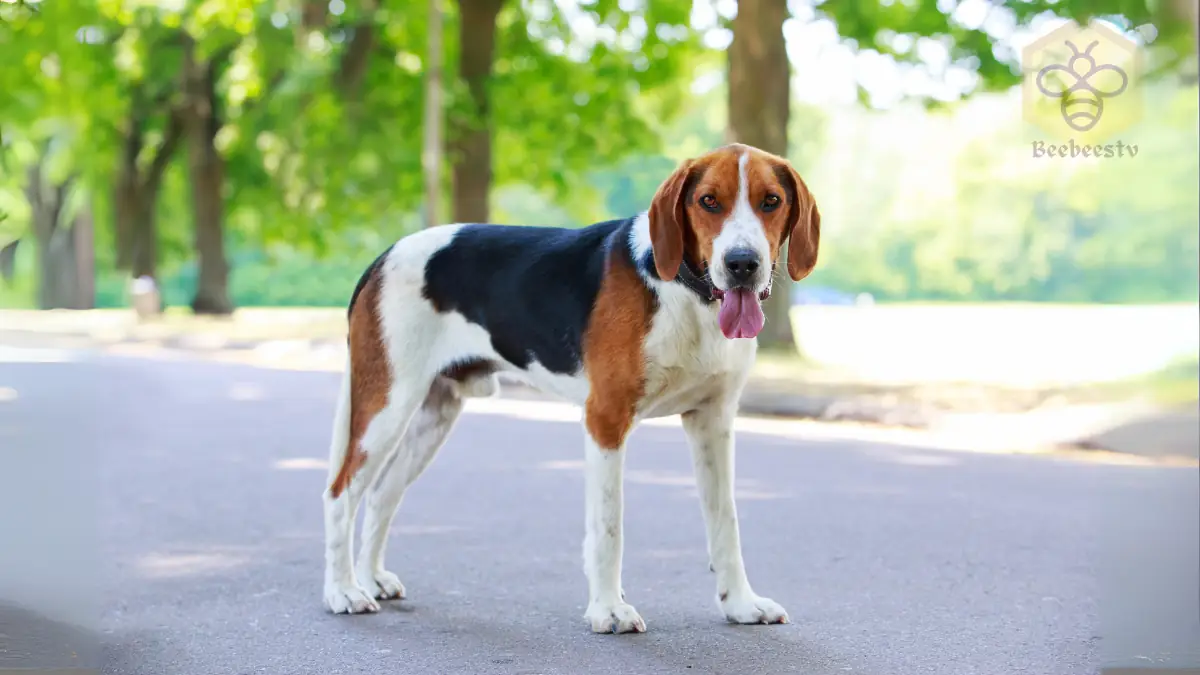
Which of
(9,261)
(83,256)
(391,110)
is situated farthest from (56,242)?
(9,261)

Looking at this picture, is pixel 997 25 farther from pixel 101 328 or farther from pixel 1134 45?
pixel 101 328

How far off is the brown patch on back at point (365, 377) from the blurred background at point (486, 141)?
139 cm

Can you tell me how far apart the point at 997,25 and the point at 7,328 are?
18.1m

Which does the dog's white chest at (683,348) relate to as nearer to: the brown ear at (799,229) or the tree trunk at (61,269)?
the brown ear at (799,229)

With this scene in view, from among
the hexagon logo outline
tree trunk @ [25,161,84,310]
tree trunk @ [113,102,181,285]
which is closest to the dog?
the hexagon logo outline

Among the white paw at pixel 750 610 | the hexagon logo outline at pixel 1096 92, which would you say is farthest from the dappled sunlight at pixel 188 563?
the hexagon logo outline at pixel 1096 92

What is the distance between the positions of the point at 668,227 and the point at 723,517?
46.6 inches

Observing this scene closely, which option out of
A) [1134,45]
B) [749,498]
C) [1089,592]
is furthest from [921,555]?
[1134,45]

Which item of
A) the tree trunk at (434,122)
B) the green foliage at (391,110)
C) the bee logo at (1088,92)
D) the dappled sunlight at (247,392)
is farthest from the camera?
the green foliage at (391,110)

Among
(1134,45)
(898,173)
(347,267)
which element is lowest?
(347,267)

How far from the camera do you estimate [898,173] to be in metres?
60.1

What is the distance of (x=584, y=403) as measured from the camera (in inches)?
221

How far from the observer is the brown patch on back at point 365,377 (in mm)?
6031

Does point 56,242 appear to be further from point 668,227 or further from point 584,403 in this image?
point 668,227
